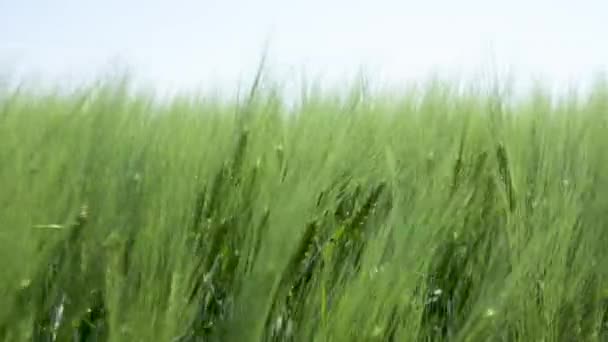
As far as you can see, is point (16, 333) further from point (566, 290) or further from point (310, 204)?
point (566, 290)

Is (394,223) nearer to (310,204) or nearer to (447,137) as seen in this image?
(310,204)

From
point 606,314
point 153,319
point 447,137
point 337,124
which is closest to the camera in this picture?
point 153,319

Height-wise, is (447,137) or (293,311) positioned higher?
(447,137)

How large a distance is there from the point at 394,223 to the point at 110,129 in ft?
1.30

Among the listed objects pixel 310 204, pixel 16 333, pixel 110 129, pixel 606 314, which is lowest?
pixel 606 314

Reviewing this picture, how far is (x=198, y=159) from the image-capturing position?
108 centimetres

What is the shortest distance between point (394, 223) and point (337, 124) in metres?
0.27

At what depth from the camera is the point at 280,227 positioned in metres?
0.93

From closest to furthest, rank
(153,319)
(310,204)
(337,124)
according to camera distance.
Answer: (153,319) → (310,204) → (337,124)

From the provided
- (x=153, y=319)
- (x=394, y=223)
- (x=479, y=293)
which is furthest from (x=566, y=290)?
(x=153, y=319)

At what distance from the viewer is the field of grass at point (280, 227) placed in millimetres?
902

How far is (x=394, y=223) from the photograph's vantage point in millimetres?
981

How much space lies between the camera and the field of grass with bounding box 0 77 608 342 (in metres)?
0.90

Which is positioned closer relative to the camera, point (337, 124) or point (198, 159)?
point (198, 159)
